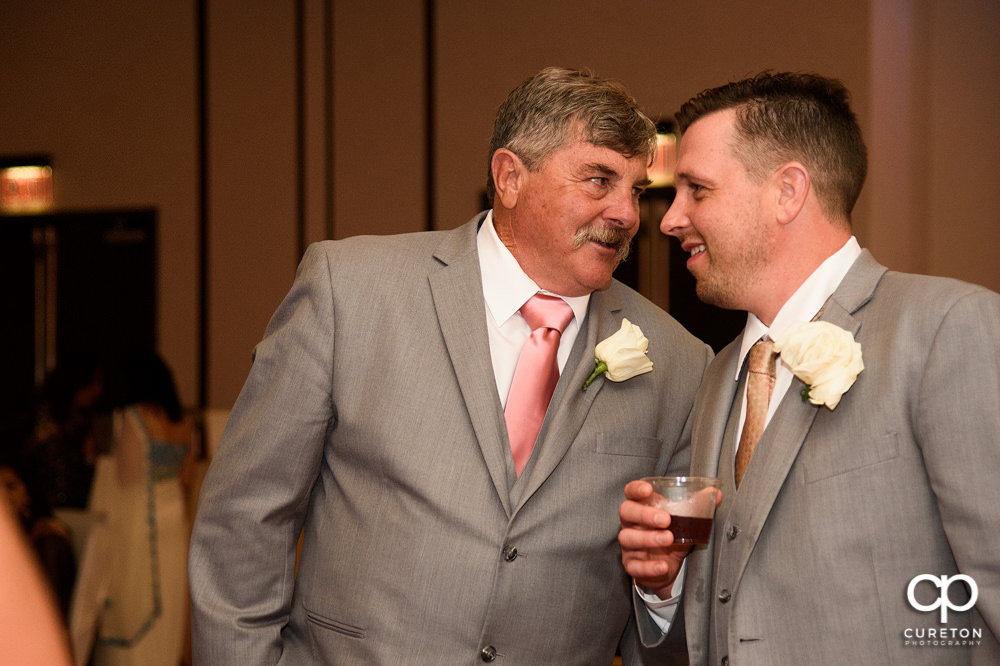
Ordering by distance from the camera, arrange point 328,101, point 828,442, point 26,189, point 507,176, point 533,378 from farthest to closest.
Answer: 1. point 26,189
2. point 328,101
3. point 507,176
4. point 533,378
5. point 828,442

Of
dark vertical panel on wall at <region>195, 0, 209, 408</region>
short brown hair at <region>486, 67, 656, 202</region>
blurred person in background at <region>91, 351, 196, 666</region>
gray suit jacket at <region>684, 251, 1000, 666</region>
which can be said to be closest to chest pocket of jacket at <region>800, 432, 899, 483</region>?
gray suit jacket at <region>684, 251, 1000, 666</region>

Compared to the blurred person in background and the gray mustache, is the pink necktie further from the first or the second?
the blurred person in background

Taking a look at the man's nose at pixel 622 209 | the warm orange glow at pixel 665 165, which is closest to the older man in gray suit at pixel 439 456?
the man's nose at pixel 622 209

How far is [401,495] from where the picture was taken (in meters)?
1.87

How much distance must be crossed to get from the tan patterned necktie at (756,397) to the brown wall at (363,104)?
3.78 m

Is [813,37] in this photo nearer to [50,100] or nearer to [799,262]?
[799,262]

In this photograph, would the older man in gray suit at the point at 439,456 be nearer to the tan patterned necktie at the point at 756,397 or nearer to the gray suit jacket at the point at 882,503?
the tan patterned necktie at the point at 756,397

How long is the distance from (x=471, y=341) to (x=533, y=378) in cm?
15

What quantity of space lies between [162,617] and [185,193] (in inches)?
154

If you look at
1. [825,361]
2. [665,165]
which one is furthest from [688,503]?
[665,165]

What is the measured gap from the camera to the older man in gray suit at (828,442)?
1470 millimetres

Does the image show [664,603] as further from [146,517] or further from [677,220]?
[146,517]

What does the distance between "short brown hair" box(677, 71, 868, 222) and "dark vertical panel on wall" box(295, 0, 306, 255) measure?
18.6ft

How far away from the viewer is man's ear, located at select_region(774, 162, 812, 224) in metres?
1.85
